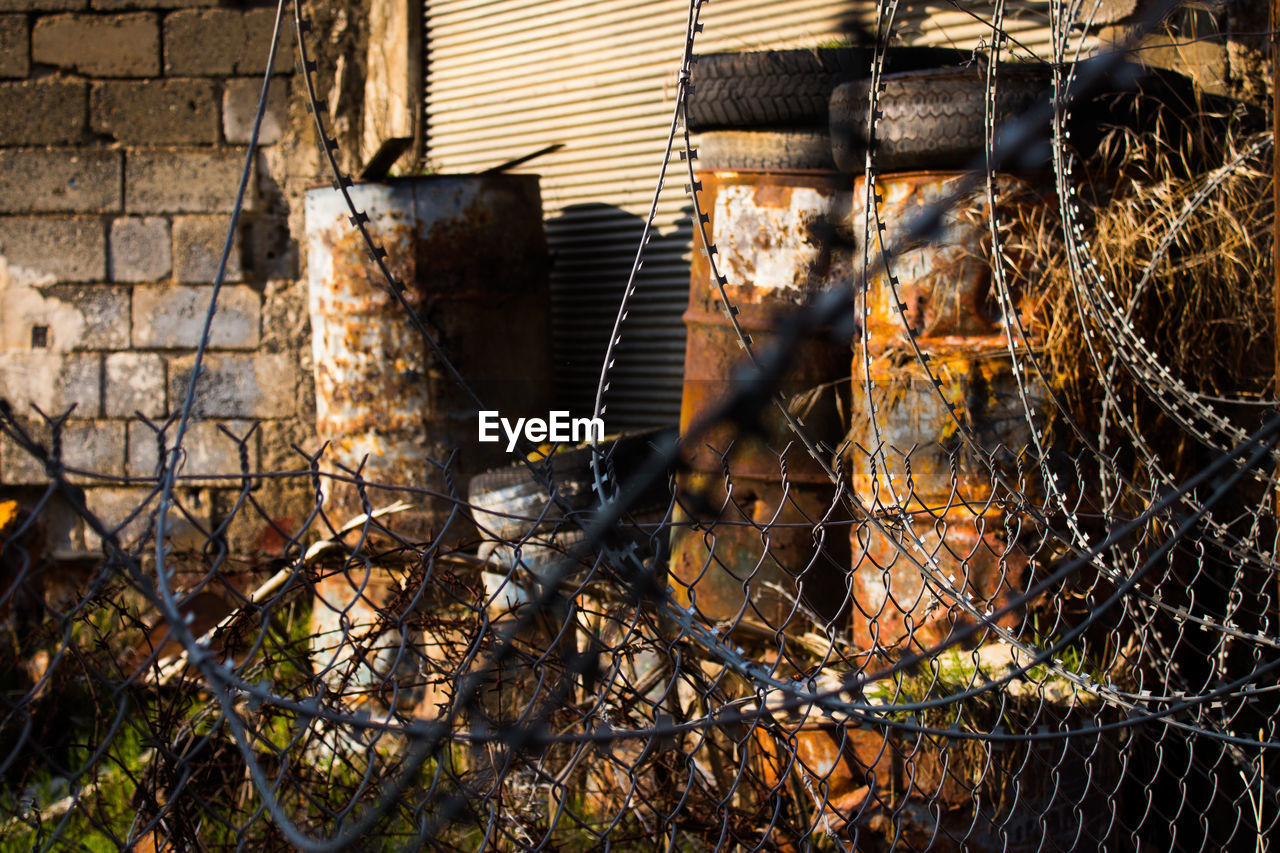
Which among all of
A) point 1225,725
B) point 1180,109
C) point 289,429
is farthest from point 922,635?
point 289,429

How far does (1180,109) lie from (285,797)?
278cm

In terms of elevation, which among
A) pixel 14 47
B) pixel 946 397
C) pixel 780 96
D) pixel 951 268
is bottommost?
pixel 946 397

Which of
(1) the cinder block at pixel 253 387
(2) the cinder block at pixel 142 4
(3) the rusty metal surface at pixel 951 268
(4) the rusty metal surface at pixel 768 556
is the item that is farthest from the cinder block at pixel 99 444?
(3) the rusty metal surface at pixel 951 268

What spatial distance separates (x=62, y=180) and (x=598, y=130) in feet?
8.22

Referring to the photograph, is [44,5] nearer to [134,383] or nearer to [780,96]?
[134,383]

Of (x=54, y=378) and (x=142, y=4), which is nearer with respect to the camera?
(x=142, y=4)

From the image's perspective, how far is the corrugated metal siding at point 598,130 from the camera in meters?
4.00

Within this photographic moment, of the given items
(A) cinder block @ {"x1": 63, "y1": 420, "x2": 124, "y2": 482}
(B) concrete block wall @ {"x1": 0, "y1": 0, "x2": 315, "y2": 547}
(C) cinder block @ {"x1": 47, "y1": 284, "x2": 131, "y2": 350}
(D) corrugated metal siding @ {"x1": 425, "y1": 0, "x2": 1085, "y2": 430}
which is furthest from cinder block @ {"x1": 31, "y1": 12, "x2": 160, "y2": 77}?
(A) cinder block @ {"x1": 63, "y1": 420, "x2": 124, "y2": 482}

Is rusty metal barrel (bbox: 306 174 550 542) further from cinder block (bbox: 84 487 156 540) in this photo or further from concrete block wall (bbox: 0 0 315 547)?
cinder block (bbox: 84 487 156 540)

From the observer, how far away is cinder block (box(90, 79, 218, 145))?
450cm

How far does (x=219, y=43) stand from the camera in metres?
4.48

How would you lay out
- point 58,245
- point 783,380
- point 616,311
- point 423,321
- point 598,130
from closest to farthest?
point 783,380 < point 423,321 < point 616,311 < point 598,130 < point 58,245

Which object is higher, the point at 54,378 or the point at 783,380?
the point at 783,380

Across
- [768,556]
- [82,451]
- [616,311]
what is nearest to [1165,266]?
[768,556]
